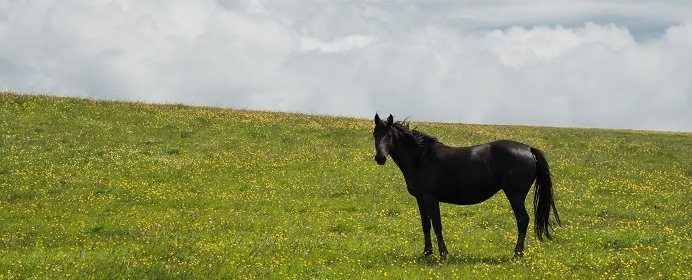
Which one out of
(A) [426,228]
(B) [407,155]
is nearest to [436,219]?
(A) [426,228]

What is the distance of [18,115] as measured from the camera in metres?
38.8

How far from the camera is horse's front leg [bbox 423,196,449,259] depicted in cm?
1439

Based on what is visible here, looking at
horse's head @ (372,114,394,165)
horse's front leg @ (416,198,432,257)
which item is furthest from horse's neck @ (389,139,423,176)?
horse's front leg @ (416,198,432,257)

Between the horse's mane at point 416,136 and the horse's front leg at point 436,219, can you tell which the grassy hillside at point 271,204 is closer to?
the horse's front leg at point 436,219

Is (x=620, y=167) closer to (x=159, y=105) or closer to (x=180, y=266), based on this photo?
(x=180, y=266)

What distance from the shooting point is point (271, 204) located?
23375 mm

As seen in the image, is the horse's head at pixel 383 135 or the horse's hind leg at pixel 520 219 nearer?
the horse's hind leg at pixel 520 219

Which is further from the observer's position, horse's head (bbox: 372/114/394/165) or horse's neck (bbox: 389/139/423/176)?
horse's neck (bbox: 389/139/423/176)

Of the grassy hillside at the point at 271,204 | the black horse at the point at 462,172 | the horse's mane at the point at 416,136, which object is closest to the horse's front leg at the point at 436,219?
the black horse at the point at 462,172

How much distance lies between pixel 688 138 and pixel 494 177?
46.1 m

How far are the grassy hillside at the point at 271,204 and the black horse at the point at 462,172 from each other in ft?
3.35

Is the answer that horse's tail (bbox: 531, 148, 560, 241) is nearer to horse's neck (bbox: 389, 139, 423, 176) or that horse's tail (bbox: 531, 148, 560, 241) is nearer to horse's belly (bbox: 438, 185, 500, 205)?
horse's belly (bbox: 438, 185, 500, 205)

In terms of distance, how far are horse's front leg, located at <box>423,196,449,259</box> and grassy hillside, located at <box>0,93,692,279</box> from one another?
457 mm

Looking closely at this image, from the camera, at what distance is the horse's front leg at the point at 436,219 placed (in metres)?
14.4
